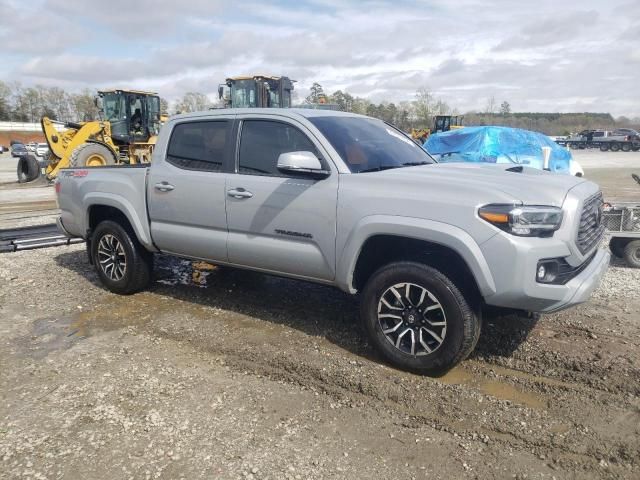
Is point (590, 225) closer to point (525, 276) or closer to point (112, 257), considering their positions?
point (525, 276)

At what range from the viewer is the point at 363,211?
154 inches

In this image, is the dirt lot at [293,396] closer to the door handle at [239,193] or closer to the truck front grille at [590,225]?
the truck front grille at [590,225]

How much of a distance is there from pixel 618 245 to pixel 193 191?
5.69 m

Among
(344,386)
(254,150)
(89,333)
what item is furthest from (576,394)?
(89,333)

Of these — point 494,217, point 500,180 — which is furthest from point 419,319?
point 500,180

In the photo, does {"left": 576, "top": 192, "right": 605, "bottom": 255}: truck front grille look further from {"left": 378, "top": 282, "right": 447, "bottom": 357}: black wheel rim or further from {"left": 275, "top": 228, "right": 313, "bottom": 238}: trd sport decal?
{"left": 275, "top": 228, "right": 313, "bottom": 238}: trd sport decal

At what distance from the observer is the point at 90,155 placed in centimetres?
1582

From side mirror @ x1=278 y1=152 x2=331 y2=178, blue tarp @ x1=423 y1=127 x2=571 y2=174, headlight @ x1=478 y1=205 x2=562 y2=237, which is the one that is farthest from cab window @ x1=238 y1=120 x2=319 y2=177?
blue tarp @ x1=423 y1=127 x2=571 y2=174

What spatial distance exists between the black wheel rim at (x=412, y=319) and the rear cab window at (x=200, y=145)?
6.77 feet

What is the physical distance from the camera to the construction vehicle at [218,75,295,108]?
59.0 feet

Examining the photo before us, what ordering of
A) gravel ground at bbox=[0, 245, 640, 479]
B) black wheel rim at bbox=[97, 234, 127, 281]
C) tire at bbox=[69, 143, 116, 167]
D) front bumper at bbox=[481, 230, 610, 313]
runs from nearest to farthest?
gravel ground at bbox=[0, 245, 640, 479] → front bumper at bbox=[481, 230, 610, 313] → black wheel rim at bbox=[97, 234, 127, 281] → tire at bbox=[69, 143, 116, 167]

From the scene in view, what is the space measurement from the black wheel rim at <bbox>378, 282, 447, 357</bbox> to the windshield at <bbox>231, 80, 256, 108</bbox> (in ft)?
49.5

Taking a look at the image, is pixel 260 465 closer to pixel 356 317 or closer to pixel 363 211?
pixel 363 211

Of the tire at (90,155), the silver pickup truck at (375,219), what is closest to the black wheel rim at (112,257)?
the silver pickup truck at (375,219)
